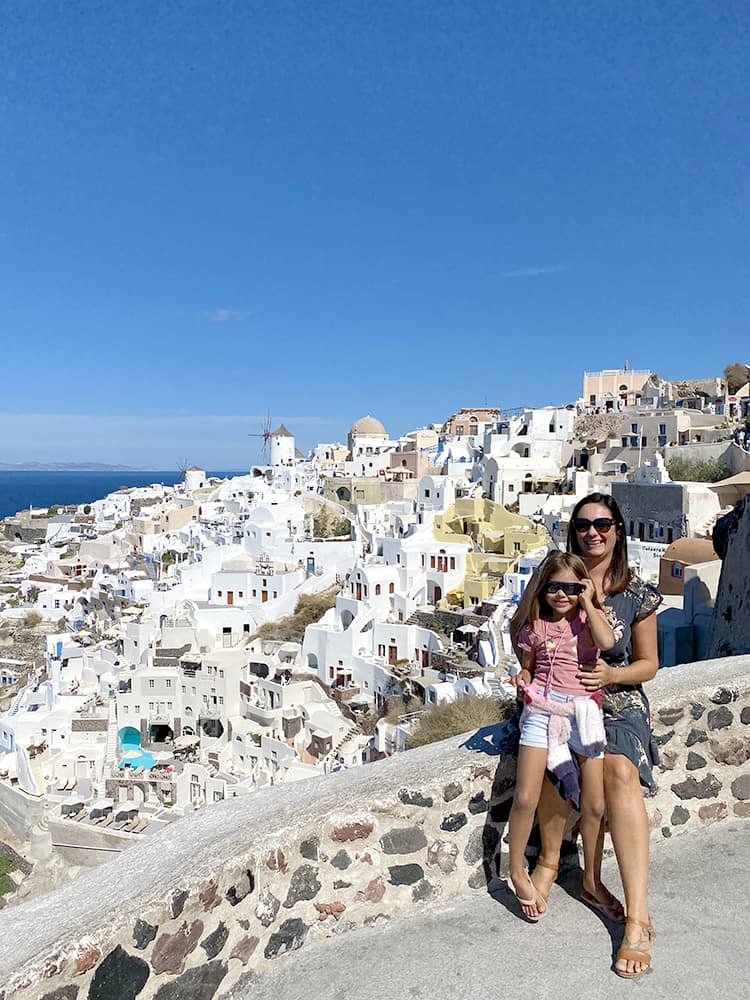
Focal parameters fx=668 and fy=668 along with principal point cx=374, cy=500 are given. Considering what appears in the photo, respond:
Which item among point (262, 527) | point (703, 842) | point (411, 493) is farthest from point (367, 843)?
point (411, 493)

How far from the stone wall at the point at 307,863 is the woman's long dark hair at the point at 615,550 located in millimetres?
598

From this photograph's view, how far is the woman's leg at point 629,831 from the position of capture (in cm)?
215

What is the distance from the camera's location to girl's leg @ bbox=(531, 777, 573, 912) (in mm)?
2359

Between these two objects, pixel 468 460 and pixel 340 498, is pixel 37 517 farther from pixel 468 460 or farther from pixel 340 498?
pixel 468 460

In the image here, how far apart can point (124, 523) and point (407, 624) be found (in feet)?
112

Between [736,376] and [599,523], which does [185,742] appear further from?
[736,376]

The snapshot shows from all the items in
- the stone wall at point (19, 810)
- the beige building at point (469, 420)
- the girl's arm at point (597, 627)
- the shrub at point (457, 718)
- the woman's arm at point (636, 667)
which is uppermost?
the beige building at point (469, 420)

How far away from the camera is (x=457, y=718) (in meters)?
12.6

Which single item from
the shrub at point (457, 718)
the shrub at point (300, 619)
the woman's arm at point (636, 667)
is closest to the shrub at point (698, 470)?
the shrub at point (300, 619)

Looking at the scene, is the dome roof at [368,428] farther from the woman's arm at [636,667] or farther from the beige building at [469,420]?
the woman's arm at [636,667]

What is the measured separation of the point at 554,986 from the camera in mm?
2020

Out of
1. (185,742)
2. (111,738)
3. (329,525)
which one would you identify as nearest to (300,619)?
(185,742)

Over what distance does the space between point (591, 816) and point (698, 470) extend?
26229 millimetres

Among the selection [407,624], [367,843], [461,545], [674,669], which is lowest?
[407,624]
